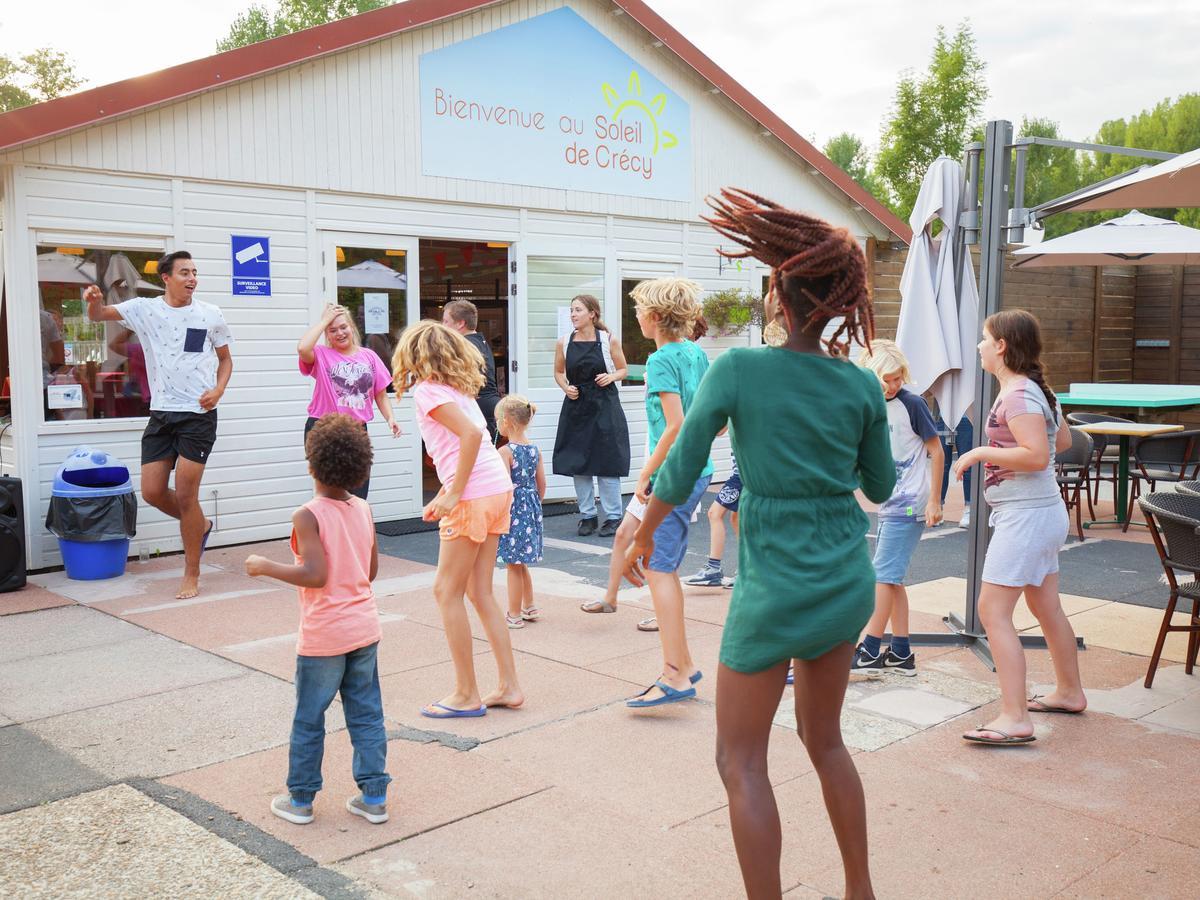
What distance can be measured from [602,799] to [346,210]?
22.1 feet

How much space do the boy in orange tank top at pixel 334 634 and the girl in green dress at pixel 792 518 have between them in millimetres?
1318

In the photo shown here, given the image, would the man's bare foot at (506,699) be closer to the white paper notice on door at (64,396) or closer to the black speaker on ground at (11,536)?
the black speaker on ground at (11,536)

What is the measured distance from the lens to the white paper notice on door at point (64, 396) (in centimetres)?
793

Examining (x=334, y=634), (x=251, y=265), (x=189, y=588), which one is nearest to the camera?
(x=334, y=634)

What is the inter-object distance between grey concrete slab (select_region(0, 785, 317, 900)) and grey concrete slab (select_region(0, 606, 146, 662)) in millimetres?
2354

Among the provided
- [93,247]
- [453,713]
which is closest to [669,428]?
[453,713]

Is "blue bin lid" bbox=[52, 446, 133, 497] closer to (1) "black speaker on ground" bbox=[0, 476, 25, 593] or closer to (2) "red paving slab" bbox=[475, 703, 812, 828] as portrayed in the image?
(1) "black speaker on ground" bbox=[0, 476, 25, 593]

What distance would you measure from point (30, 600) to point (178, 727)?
9.81 feet

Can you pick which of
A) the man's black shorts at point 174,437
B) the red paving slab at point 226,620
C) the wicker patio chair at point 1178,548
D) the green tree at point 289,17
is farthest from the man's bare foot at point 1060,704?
the green tree at point 289,17

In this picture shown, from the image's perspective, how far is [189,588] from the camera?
7277 millimetres

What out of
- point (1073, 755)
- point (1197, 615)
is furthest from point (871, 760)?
point (1197, 615)

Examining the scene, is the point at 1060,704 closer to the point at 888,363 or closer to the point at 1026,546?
the point at 1026,546

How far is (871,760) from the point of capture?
14.3ft

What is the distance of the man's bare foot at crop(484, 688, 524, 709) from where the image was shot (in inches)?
195
